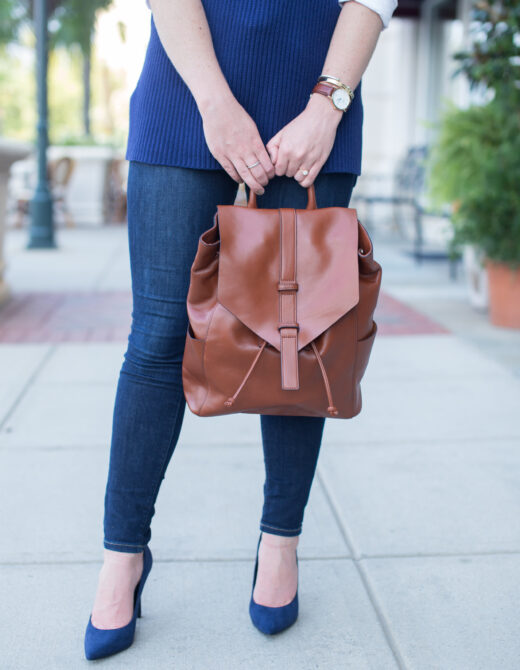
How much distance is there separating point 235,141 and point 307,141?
0.43 ft

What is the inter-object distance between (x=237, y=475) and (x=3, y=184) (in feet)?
11.1

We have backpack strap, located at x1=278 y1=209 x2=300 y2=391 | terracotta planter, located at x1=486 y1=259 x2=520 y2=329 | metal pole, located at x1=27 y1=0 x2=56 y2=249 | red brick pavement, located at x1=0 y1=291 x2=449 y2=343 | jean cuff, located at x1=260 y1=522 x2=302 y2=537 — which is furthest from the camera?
metal pole, located at x1=27 y1=0 x2=56 y2=249

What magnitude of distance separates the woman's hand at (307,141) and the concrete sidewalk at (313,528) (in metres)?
0.93

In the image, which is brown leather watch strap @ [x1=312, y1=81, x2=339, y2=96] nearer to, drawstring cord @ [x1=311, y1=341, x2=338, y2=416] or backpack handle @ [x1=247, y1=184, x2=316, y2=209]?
backpack handle @ [x1=247, y1=184, x2=316, y2=209]

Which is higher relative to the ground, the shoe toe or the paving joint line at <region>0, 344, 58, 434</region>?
the paving joint line at <region>0, 344, 58, 434</region>

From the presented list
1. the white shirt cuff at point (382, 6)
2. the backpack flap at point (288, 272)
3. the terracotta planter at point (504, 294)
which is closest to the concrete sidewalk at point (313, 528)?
the backpack flap at point (288, 272)

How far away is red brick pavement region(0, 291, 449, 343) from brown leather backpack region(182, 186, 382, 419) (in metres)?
2.90

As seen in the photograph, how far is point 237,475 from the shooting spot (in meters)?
2.41

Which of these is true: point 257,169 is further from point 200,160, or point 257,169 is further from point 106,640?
point 106,640

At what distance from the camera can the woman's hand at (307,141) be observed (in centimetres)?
138

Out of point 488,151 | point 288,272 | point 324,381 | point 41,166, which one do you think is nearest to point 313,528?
point 324,381

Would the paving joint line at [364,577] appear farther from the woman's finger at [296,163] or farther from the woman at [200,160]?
the woman's finger at [296,163]

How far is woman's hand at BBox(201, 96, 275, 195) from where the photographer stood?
4.46 feet

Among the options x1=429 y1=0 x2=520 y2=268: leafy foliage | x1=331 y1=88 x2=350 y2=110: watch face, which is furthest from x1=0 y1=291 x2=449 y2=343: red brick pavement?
x1=331 y1=88 x2=350 y2=110: watch face
